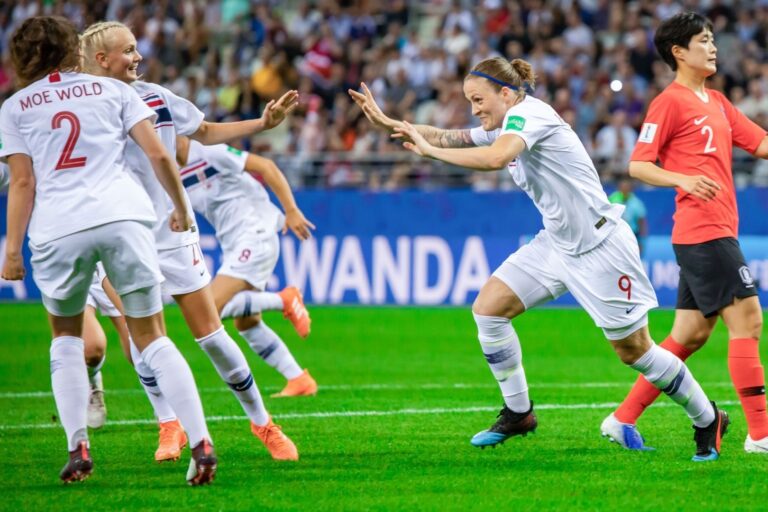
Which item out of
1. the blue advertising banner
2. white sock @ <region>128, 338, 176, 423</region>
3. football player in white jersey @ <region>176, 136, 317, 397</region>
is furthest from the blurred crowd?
white sock @ <region>128, 338, 176, 423</region>

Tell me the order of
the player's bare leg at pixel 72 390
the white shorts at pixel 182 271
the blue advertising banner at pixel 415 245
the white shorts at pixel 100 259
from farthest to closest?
the blue advertising banner at pixel 415 245 < the white shorts at pixel 182 271 < the player's bare leg at pixel 72 390 < the white shorts at pixel 100 259

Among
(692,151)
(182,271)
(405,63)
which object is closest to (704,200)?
(692,151)

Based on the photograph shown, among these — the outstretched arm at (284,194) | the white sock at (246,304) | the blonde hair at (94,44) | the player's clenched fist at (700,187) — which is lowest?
the white sock at (246,304)

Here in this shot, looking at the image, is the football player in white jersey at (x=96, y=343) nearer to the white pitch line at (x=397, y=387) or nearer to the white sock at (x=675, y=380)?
the white pitch line at (x=397, y=387)

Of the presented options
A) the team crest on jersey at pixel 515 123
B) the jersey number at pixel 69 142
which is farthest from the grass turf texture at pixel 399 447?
the team crest on jersey at pixel 515 123

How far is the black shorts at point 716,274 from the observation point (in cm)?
696

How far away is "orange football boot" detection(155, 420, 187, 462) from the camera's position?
715 centimetres

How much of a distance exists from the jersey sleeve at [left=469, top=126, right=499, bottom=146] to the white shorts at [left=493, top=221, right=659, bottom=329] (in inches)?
Result: 30.1

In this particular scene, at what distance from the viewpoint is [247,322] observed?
10273mm

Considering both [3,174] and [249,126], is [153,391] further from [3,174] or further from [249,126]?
[249,126]

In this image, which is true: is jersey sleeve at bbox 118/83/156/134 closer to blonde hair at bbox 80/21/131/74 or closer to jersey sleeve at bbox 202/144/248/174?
blonde hair at bbox 80/21/131/74

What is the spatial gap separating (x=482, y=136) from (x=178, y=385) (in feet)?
8.73

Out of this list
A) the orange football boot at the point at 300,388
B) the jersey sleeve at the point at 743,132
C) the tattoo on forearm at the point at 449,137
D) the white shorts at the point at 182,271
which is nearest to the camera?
the white shorts at the point at 182,271

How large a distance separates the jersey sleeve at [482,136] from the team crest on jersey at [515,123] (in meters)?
0.94
